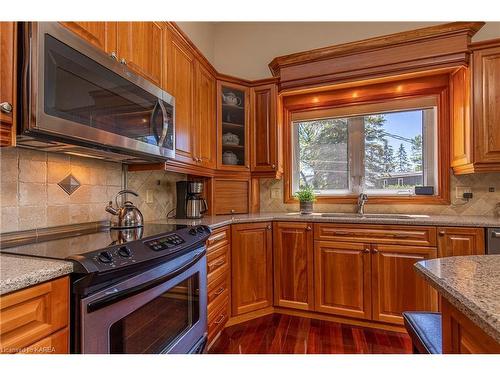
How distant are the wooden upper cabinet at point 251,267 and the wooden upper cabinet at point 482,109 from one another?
5.62 feet

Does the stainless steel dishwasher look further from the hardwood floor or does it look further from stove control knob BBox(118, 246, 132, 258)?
stove control knob BBox(118, 246, 132, 258)

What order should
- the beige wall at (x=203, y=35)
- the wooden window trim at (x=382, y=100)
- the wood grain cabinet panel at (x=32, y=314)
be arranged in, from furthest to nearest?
the beige wall at (x=203, y=35) < the wooden window trim at (x=382, y=100) < the wood grain cabinet panel at (x=32, y=314)

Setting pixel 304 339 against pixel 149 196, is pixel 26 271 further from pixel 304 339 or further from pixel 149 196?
pixel 304 339

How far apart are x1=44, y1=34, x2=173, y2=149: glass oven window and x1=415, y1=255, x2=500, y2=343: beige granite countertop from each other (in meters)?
1.41

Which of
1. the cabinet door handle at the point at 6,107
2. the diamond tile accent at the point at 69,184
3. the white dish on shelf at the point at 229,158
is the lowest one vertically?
the diamond tile accent at the point at 69,184

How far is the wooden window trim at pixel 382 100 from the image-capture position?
2.44 metres

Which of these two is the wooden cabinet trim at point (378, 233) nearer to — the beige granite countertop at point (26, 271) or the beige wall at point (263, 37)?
the beige granite countertop at point (26, 271)

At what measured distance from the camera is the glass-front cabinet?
2699mm

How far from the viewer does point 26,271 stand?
0.77 meters

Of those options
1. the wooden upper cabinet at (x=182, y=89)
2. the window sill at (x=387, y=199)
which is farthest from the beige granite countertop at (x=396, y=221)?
the wooden upper cabinet at (x=182, y=89)

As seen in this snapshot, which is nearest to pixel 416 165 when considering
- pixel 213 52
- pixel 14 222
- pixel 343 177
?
pixel 343 177

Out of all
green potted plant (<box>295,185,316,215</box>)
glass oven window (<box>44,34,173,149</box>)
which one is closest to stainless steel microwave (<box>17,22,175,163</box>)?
glass oven window (<box>44,34,173,149</box>)

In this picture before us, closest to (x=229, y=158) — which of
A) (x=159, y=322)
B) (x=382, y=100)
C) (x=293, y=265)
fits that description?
(x=293, y=265)

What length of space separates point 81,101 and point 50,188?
0.57 m
